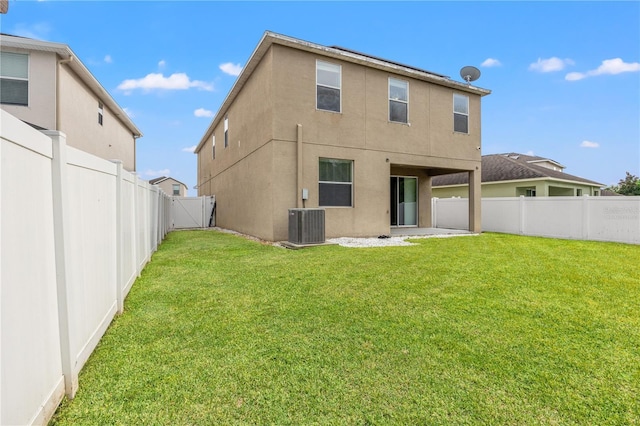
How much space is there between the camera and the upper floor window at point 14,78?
961cm

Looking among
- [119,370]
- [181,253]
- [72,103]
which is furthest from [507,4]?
[72,103]

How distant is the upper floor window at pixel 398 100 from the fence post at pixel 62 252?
1075 centimetres

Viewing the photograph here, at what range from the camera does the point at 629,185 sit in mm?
36312

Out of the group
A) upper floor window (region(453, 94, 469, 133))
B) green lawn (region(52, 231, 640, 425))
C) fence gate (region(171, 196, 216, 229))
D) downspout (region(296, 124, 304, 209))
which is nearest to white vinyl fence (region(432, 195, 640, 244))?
upper floor window (region(453, 94, 469, 133))

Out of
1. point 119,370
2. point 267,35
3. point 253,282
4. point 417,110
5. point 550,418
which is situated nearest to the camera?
point 550,418

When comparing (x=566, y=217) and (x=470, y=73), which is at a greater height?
(x=470, y=73)

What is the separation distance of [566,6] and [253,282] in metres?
13.4

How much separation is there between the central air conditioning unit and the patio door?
20.5ft

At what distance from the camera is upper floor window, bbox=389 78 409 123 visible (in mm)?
11367

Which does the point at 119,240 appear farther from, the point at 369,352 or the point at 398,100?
the point at 398,100

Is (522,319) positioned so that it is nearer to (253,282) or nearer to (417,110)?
(253,282)

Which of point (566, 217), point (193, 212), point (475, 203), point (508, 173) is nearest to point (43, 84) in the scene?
point (193, 212)

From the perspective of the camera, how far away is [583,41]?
40.4 feet

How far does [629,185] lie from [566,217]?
37579mm
